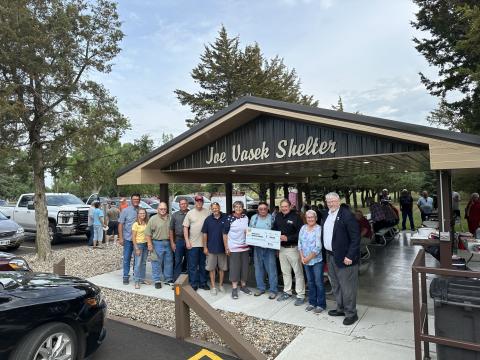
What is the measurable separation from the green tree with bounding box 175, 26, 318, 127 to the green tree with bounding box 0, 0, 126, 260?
41.8ft

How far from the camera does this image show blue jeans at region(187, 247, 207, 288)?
7.36 metres

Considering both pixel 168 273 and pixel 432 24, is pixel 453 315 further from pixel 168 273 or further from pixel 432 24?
pixel 432 24

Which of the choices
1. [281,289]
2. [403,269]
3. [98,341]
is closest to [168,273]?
[281,289]

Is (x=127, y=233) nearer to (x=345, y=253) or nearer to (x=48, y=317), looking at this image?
(x=48, y=317)

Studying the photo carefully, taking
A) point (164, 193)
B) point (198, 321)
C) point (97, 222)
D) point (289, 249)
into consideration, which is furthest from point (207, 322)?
point (97, 222)

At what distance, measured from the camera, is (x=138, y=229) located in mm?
7832

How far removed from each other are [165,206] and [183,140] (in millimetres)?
1488

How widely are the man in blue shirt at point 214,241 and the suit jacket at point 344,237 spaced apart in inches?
94.1

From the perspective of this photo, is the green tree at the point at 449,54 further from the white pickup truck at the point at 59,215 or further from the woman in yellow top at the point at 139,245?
the white pickup truck at the point at 59,215

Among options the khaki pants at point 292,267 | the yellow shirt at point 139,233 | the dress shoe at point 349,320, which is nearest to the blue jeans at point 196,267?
the yellow shirt at point 139,233

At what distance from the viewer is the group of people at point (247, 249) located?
5465mm

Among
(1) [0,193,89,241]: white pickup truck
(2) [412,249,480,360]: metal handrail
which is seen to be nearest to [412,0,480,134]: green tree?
(2) [412,249,480,360]: metal handrail

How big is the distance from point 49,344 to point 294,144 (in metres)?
5.14

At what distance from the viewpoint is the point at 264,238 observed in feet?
21.6
